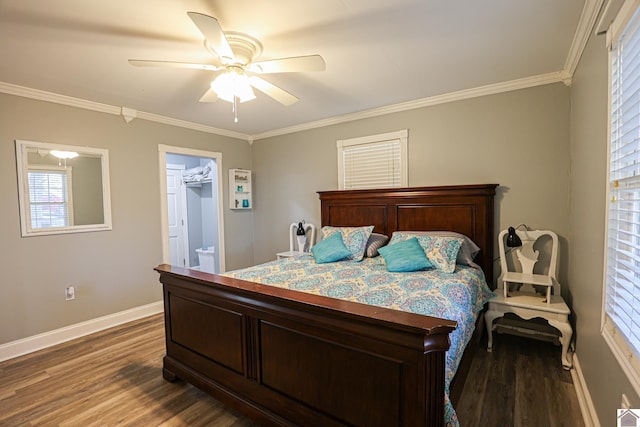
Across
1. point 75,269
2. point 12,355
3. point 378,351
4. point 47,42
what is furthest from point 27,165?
point 378,351

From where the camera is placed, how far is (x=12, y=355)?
8.96 ft

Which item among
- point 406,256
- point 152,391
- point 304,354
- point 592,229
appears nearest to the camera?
point 304,354

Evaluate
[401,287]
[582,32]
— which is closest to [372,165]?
[401,287]

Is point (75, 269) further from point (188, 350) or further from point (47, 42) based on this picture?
point (47, 42)

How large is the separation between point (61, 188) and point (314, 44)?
115 inches

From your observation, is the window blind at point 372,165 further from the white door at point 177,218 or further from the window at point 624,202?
the white door at point 177,218

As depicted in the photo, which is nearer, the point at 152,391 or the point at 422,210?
the point at 152,391

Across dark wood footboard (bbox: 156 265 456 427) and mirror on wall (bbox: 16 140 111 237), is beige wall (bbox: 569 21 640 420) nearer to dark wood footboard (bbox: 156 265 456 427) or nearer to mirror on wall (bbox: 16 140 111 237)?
dark wood footboard (bbox: 156 265 456 427)

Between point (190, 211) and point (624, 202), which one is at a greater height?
point (624, 202)

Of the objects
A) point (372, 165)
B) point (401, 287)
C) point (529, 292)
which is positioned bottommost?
point (529, 292)

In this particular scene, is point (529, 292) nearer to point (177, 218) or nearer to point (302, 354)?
point (302, 354)

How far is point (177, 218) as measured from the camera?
5676 mm

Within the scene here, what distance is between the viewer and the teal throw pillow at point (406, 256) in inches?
103

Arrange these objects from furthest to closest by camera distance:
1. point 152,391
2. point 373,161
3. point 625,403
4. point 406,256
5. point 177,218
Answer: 1. point 177,218
2. point 373,161
3. point 406,256
4. point 152,391
5. point 625,403
